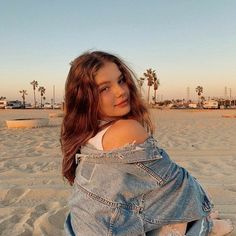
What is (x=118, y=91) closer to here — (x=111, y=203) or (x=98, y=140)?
(x=98, y=140)

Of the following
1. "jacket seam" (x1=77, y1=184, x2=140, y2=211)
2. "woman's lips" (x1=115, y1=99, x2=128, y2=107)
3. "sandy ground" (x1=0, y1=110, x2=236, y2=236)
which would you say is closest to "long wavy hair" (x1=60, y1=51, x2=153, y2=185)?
"woman's lips" (x1=115, y1=99, x2=128, y2=107)

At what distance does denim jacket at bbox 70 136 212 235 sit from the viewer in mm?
2092

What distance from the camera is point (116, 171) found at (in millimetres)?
2158

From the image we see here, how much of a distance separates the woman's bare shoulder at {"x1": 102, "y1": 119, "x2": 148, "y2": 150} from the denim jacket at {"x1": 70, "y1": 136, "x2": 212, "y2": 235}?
0.12 ft

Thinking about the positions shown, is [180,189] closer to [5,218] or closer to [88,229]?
[88,229]

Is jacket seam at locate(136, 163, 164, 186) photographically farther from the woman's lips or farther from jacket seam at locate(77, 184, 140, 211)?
the woman's lips

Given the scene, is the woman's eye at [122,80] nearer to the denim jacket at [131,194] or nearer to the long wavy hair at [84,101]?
the long wavy hair at [84,101]

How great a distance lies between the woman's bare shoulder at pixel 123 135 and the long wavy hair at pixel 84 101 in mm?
132

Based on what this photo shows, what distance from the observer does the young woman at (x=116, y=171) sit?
6.94 feet

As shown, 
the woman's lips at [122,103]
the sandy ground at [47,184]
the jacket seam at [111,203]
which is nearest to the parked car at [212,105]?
the sandy ground at [47,184]

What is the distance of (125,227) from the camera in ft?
6.74

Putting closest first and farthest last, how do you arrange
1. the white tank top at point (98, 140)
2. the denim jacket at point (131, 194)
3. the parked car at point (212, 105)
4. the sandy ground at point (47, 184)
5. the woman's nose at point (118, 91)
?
the denim jacket at point (131, 194) < the white tank top at point (98, 140) < the woman's nose at point (118, 91) < the sandy ground at point (47, 184) < the parked car at point (212, 105)

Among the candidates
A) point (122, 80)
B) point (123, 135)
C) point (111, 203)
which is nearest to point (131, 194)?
point (111, 203)

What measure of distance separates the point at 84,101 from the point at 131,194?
63cm
